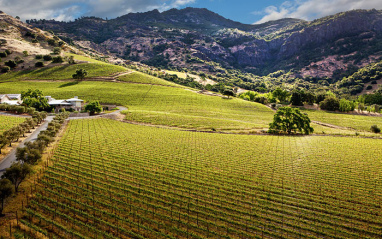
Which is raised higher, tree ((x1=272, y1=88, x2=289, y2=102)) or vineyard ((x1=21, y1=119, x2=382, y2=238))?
tree ((x1=272, y1=88, x2=289, y2=102))

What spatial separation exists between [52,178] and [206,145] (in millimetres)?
34399

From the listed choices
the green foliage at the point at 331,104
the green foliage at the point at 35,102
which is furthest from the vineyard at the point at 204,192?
the green foliage at the point at 331,104

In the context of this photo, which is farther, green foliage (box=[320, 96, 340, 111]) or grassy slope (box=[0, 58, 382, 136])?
green foliage (box=[320, 96, 340, 111])

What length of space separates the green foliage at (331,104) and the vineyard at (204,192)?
80.5m

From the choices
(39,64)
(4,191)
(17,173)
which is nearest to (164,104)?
(17,173)

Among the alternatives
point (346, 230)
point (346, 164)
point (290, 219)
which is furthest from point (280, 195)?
point (346, 164)

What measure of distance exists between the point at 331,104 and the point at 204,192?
124210mm

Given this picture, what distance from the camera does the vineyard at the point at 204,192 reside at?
24.3 meters

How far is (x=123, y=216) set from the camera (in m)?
25.8

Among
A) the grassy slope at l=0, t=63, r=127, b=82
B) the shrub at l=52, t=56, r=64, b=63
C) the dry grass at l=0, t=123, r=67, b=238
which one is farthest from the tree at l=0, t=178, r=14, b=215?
the shrub at l=52, t=56, r=64, b=63

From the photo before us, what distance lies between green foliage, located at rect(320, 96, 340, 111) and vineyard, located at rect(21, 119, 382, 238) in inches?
3170

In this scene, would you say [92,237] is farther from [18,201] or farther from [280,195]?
[280,195]

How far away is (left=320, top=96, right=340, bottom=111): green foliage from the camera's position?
120600mm

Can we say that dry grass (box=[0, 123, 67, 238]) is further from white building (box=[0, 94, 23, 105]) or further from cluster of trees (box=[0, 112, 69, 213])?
white building (box=[0, 94, 23, 105])
